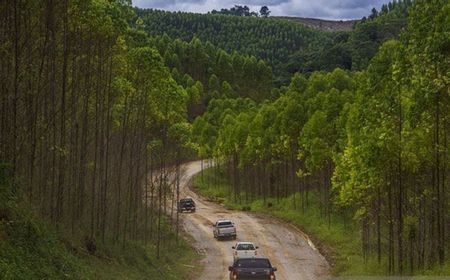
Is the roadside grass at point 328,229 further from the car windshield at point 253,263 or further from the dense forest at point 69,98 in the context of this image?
the dense forest at point 69,98

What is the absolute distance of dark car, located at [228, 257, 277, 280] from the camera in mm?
26312

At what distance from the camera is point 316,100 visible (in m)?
51.7

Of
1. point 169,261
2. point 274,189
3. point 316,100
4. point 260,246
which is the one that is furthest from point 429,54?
point 274,189

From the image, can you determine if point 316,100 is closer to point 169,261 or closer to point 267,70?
point 169,261

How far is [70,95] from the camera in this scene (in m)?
27.4

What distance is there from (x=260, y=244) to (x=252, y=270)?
68.3 feet

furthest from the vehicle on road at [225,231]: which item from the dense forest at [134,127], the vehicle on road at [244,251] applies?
the vehicle on road at [244,251]

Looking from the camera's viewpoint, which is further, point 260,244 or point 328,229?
point 328,229

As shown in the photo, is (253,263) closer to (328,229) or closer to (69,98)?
(69,98)

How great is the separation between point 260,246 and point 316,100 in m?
13.0

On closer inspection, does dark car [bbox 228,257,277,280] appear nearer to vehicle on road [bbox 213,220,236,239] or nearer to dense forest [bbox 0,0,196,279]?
dense forest [bbox 0,0,196,279]

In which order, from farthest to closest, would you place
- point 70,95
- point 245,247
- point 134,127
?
point 245,247 → point 134,127 → point 70,95

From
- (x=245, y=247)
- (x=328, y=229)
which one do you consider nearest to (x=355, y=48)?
(x=328, y=229)

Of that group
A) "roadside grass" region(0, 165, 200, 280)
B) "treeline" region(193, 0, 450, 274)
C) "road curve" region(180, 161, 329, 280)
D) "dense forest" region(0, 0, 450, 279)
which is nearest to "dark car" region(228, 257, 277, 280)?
"roadside grass" region(0, 165, 200, 280)
